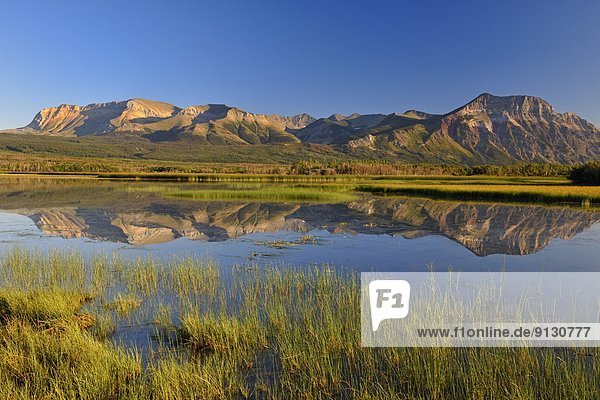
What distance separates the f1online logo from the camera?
9.99m

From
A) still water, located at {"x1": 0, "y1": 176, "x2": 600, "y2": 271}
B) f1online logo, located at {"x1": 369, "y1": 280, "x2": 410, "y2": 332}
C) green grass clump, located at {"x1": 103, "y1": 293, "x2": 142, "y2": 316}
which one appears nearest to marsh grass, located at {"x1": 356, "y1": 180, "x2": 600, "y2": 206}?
still water, located at {"x1": 0, "y1": 176, "x2": 600, "y2": 271}

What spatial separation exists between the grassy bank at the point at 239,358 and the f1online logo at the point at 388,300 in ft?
1.72

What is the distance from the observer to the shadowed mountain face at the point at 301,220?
24.9m

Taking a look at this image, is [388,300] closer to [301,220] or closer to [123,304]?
[123,304]

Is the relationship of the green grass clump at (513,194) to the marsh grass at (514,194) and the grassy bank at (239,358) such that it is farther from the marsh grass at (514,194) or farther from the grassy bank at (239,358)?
the grassy bank at (239,358)

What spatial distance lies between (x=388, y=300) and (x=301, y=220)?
2163cm

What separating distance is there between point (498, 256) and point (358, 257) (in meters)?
7.05

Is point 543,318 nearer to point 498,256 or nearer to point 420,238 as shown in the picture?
point 498,256

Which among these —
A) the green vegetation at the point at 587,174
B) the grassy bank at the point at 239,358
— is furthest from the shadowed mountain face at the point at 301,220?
the green vegetation at the point at 587,174

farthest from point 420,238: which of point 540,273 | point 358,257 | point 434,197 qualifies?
point 434,197

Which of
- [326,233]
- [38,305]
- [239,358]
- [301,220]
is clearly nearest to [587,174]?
[301,220]

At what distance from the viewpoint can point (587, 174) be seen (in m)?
68.2

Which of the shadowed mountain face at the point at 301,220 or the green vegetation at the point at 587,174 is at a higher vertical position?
the green vegetation at the point at 587,174

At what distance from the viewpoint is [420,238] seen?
24.5 meters
